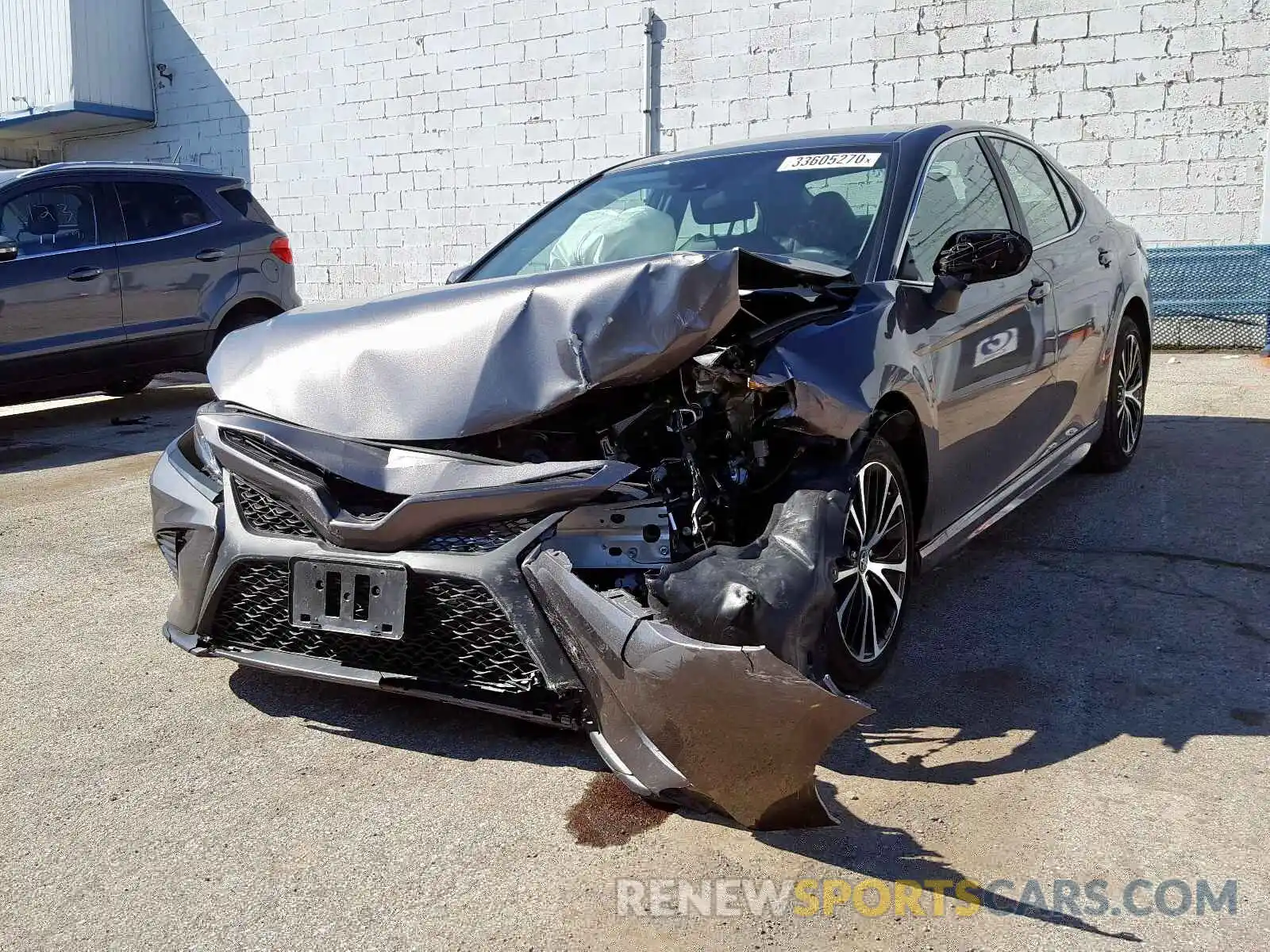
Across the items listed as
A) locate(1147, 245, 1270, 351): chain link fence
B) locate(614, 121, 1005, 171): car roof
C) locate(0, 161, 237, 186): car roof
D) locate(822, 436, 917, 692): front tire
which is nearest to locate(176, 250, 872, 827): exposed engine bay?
locate(822, 436, 917, 692): front tire

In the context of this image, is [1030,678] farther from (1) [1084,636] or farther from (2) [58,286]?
(2) [58,286]

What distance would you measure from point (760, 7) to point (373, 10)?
5.28 metres

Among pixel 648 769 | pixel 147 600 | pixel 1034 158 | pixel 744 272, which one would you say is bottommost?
pixel 147 600

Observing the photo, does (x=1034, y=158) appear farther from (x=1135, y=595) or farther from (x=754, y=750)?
(x=754, y=750)

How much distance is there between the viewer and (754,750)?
97.2 inches

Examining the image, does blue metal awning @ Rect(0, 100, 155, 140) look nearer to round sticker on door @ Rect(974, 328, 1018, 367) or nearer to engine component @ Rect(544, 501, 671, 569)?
round sticker on door @ Rect(974, 328, 1018, 367)

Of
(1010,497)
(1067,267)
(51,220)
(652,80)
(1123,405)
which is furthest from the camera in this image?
(652,80)

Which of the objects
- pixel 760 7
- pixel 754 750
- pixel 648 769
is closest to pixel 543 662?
pixel 648 769

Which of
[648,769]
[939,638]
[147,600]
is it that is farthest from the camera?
[147,600]

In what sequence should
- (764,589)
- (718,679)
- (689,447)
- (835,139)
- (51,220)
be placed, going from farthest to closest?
(51,220) < (835,139) < (689,447) < (764,589) < (718,679)

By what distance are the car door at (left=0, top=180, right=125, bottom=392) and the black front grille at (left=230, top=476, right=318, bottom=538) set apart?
5611 mm

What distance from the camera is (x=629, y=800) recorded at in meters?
2.91

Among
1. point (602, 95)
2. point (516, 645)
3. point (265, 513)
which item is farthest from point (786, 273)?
A: point (602, 95)

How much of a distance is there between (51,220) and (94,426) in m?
1.51
